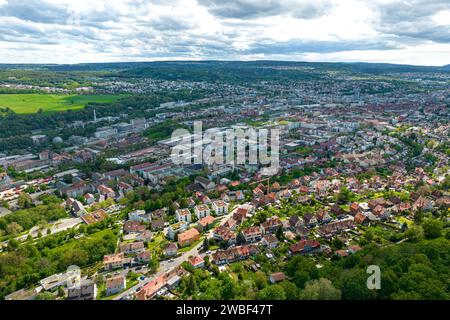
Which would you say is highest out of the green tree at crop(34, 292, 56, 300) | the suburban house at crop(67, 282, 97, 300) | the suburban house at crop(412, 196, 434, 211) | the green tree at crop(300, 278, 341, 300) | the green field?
the green field

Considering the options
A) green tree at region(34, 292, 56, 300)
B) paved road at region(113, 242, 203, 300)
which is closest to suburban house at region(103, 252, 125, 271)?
paved road at region(113, 242, 203, 300)

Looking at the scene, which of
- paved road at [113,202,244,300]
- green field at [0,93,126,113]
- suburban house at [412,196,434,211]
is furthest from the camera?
green field at [0,93,126,113]

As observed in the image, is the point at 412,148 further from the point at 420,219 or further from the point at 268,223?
the point at 268,223

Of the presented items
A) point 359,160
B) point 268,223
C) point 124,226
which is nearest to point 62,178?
point 124,226

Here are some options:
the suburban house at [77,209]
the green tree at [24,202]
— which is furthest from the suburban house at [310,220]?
the green tree at [24,202]

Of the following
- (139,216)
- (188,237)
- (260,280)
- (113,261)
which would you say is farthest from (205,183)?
(260,280)

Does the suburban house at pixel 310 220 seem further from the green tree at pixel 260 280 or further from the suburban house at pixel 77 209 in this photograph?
the suburban house at pixel 77 209

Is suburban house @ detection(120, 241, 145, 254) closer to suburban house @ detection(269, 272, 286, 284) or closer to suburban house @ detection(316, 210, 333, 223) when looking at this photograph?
suburban house @ detection(269, 272, 286, 284)
